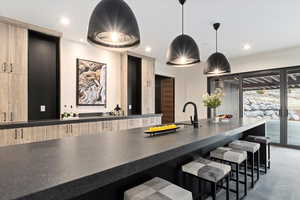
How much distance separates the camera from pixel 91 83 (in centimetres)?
458

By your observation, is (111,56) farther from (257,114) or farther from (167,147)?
(257,114)

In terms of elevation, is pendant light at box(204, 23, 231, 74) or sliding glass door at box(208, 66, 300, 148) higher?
pendant light at box(204, 23, 231, 74)

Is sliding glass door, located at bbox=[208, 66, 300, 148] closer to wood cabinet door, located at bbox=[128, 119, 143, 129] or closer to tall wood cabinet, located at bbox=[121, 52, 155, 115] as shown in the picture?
tall wood cabinet, located at bbox=[121, 52, 155, 115]

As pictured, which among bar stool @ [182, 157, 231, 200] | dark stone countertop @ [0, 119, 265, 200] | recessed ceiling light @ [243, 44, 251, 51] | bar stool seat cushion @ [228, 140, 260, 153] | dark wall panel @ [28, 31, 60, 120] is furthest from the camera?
recessed ceiling light @ [243, 44, 251, 51]

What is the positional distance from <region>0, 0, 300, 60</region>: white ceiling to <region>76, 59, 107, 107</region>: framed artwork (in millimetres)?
770

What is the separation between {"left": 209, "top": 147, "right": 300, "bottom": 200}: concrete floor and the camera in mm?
2402

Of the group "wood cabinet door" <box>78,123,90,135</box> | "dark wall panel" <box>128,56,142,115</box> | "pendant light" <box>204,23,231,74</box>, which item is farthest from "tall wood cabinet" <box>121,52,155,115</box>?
"pendant light" <box>204,23,231,74</box>

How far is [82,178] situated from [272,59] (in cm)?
624

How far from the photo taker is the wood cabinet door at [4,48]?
3037 mm

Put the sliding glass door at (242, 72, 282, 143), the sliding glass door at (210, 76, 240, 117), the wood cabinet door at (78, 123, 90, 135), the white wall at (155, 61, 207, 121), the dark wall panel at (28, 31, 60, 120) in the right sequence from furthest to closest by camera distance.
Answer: the white wall at (155, 61, 207, 121) → the sliding glass door at (210, 76, 240, 117) → the sliding glass door at (242, 72, 282, 143) → the wood cabinet door at (78, 123, 90, 135) → the dark wall panel at (28, 31, 60, 120)

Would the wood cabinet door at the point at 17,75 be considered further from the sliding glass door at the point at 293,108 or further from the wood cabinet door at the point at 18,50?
the sliding glass door at the point at 293,108

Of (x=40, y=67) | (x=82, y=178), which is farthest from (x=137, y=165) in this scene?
(x=40, y=67)

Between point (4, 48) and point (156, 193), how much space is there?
362cm

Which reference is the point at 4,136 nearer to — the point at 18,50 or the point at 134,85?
the point at 18,50
